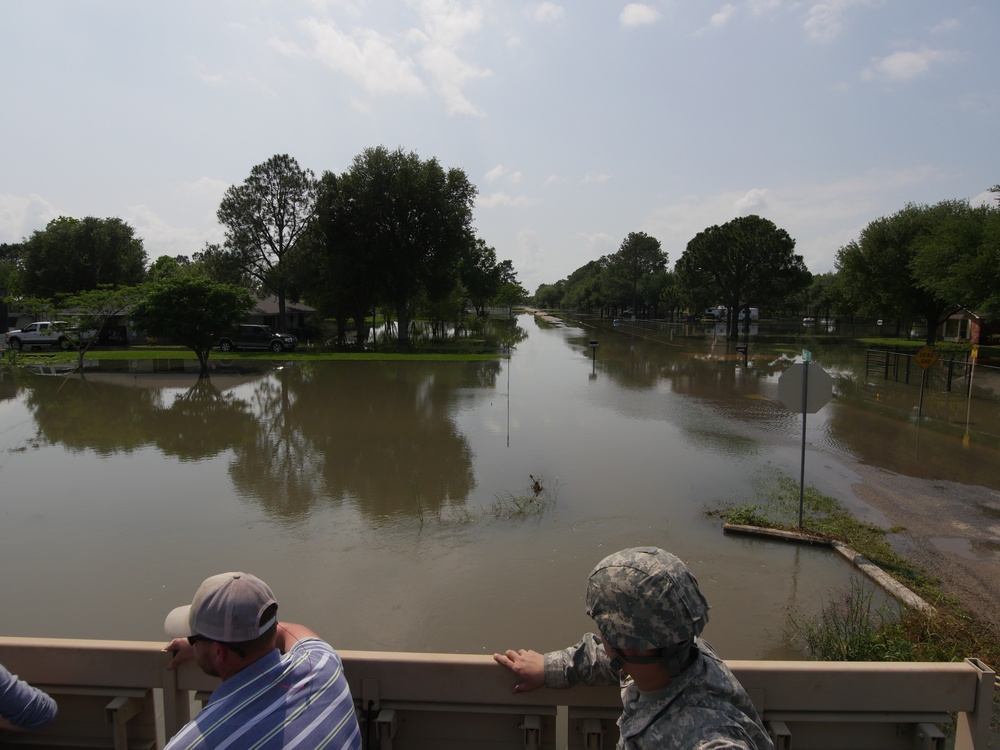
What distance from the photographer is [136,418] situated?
1709cm

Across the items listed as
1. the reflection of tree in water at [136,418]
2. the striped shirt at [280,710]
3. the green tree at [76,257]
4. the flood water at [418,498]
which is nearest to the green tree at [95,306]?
the reflection of tree in water at [136,418]

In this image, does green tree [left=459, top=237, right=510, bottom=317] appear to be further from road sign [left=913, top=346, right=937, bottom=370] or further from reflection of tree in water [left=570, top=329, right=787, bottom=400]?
road sign [left=913, top=346, right=937, bottom=370]

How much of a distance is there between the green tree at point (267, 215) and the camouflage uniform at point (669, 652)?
45.3 meters

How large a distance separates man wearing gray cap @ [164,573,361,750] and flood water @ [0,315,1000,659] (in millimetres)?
3769

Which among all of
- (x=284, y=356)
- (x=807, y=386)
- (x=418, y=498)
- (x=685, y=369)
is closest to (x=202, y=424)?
(x=418, y=498)

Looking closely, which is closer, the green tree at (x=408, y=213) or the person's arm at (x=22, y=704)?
the person's arm at (x=22, y=704)

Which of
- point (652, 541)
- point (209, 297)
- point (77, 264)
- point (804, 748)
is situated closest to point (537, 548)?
point (652, 541)

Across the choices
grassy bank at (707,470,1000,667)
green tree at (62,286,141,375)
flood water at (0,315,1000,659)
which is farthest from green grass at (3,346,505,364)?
grassy bank at (707,470,1000,667)

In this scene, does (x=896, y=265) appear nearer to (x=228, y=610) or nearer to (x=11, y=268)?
(x=228, y=610)

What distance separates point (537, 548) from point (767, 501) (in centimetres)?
409

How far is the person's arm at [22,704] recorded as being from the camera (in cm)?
253

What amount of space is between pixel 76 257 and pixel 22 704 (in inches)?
2346

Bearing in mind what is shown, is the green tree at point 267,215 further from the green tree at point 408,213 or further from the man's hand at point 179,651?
the man's hand at point 179,651

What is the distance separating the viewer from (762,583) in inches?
279
